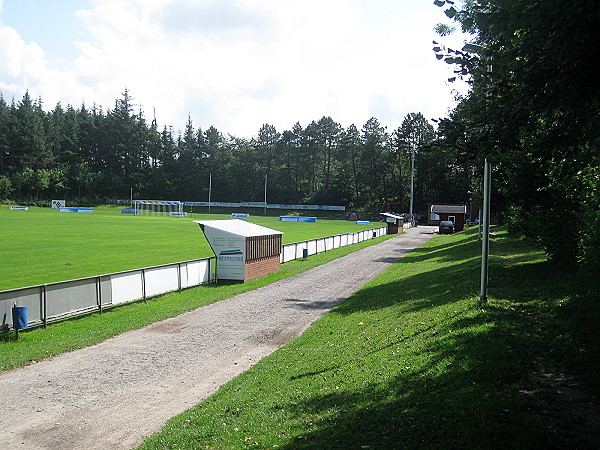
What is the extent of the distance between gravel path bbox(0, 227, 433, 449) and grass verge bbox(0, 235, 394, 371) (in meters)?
0.45

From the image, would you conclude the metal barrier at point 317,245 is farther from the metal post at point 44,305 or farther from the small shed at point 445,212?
the small shed at point 445,212

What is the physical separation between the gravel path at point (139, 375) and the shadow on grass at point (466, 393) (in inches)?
92.0

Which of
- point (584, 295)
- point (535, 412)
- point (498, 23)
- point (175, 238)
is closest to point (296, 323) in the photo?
point (584, 295)

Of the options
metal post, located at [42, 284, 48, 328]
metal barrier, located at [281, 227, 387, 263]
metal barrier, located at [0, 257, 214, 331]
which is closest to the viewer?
metal barrier, located at [0, 257, 214, 331]

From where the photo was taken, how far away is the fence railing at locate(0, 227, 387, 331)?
14273 millimetres

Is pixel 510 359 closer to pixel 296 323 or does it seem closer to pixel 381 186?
pixel 296 323

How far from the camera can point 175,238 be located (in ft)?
155

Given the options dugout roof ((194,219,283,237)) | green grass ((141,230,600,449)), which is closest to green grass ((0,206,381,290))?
dugout roof ((194,219,283,237))

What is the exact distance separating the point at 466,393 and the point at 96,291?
43.4 feet

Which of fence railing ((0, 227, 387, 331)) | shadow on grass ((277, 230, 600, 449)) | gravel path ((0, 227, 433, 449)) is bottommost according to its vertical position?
gravel path ((0, 227, 433, 449))

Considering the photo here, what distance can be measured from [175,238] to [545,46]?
43.0 meters

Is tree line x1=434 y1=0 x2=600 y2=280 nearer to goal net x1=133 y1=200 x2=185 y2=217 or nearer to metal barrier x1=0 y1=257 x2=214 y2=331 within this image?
Result: metal barrier x1=0 y1=257 x2=214 y2=331

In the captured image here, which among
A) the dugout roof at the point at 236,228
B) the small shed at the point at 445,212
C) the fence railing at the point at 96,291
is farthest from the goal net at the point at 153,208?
the fence railing at the point at 96,291

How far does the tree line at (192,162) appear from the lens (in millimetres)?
117062
